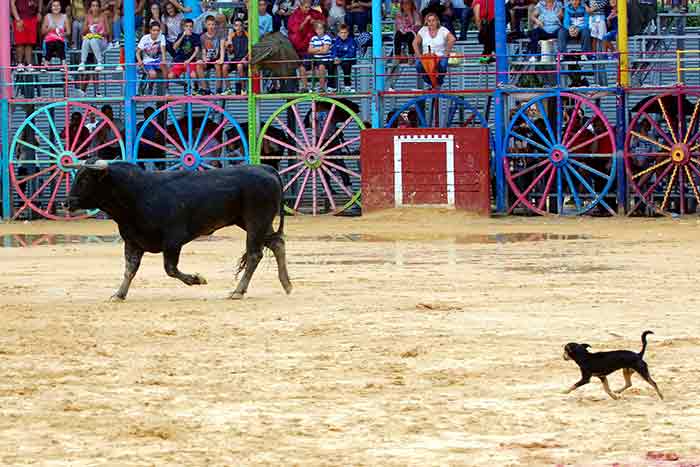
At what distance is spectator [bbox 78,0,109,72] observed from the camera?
1271 inches

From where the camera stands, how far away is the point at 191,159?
1266 inches

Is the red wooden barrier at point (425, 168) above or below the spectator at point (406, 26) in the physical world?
below

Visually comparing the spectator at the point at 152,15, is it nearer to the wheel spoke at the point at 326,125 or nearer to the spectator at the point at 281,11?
the spectator at the point at 281,11

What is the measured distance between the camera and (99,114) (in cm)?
3269

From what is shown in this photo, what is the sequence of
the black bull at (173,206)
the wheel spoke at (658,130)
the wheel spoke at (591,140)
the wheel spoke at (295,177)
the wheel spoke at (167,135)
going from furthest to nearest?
1. the wheel spoke at (167,135)
2. the wheel spoke at (295,177)
3. the wheel spoke at (591,140)
4. the wheel spoke at (658,130)
5. the black bull at (173,206)

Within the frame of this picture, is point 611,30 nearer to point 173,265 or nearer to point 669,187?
point 669,187

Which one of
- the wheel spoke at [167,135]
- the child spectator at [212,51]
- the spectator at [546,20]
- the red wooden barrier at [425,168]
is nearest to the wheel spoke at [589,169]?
the red wooden barrier at [425,168]

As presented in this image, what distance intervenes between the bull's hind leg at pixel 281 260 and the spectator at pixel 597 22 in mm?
13875

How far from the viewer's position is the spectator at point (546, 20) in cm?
2983

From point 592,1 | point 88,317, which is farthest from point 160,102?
point 88,317

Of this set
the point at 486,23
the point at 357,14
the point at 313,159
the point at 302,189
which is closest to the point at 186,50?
the point at 313,159

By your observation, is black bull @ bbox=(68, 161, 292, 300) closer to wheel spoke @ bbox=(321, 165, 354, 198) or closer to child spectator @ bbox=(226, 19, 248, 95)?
wheel spoke @ bbox=(321, 165, 354, 198)

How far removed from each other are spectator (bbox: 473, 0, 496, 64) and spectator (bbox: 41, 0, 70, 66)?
7.81m

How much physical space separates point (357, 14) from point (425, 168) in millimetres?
3228
